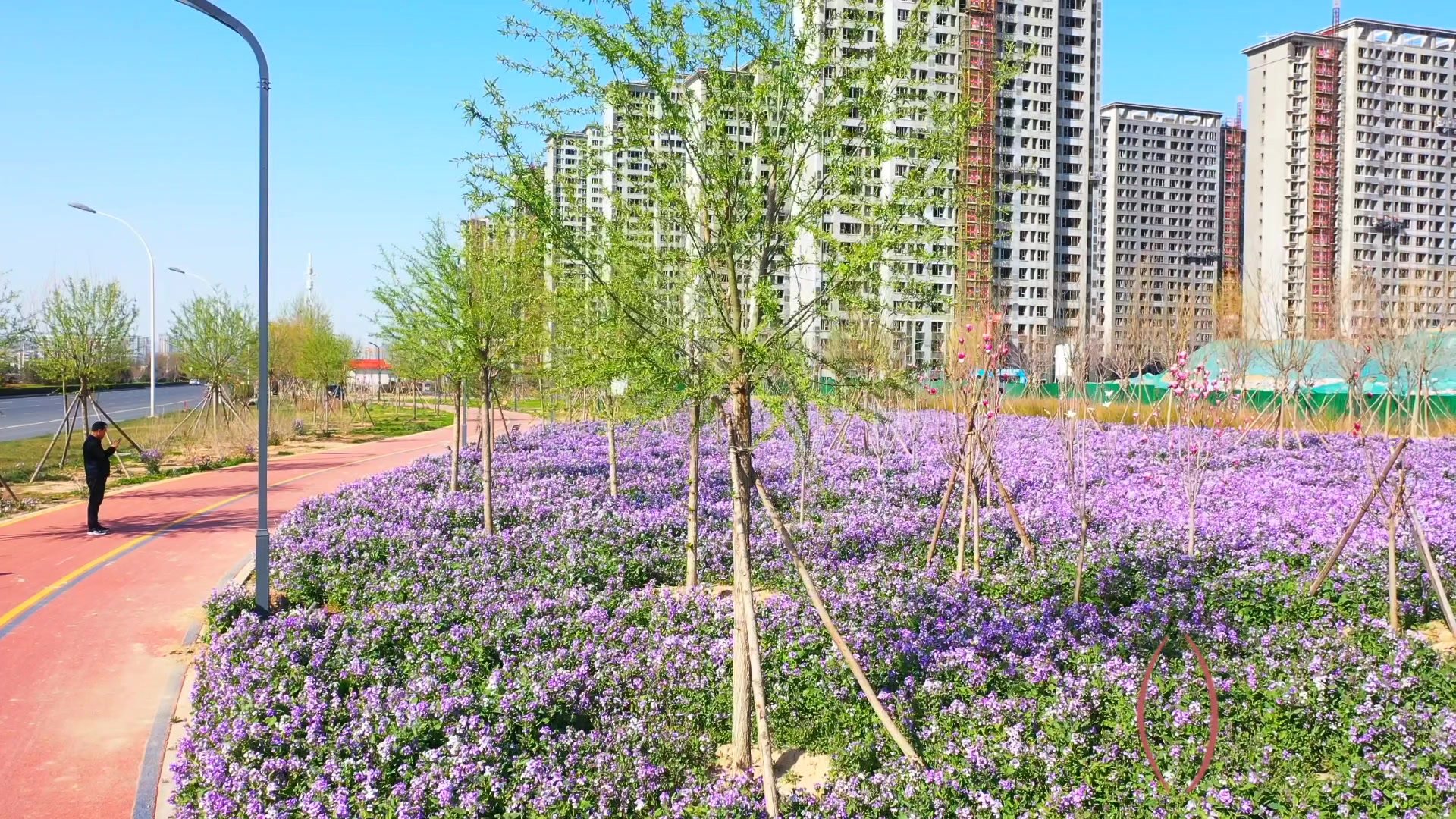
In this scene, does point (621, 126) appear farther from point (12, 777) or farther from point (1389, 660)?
point (1389, 660)

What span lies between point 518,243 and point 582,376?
A: 310 inches

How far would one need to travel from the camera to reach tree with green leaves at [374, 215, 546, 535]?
1212 centimetres

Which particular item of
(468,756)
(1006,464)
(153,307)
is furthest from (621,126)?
(153,307)

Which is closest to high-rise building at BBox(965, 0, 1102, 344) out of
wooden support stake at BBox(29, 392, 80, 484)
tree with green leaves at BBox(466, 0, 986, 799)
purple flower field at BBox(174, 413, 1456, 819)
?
wooden support stake at BBox(29, 392, 80, 484)

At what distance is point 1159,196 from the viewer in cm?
11700

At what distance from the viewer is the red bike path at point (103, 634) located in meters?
5.95

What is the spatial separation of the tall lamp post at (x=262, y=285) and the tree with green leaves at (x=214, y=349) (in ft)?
55.0

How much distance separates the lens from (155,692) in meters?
7.39

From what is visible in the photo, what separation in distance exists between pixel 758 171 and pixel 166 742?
559 centimetres

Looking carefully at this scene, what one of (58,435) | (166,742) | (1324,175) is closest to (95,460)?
(166,742)

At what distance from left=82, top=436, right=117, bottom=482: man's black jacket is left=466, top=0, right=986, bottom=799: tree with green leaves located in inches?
412

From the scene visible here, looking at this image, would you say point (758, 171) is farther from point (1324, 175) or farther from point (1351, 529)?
point (1324, 175)

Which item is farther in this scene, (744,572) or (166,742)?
(166,742)

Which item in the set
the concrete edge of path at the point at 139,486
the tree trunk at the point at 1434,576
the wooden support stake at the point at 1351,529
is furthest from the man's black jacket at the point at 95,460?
the tree trunk at the point at 1434,576
